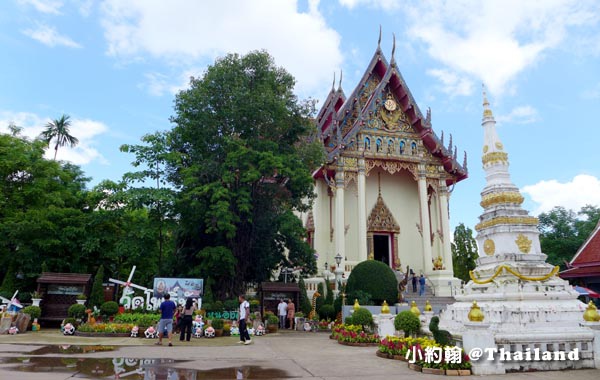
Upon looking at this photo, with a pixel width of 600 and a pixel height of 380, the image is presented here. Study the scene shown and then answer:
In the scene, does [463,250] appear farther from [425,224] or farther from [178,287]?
[178,287]

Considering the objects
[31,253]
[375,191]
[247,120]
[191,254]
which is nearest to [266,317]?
[191,254]

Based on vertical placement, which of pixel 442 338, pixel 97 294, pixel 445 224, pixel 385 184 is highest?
pixel 385 184

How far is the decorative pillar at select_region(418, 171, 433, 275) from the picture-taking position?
2536cm

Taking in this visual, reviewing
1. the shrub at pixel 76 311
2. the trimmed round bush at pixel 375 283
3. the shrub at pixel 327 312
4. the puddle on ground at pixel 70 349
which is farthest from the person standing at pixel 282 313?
the puddle on ground at pixel 70 349

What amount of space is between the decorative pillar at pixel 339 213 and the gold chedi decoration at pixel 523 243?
12816 millimetres

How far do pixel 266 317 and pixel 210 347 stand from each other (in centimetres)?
593

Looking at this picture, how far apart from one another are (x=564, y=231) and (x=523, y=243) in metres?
26.3

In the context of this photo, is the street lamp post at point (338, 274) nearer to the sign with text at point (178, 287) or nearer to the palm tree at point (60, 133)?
the sign with text at point (178, 287)

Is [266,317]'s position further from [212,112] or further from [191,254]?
[212,112]

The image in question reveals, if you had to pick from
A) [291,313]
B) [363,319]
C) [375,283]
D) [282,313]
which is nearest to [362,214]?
[375,283]

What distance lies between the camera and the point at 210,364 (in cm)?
782

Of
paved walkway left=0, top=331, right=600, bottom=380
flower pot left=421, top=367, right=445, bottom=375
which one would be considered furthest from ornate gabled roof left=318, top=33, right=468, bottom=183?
flower pot left=421, top=367, right=445, bottom=375

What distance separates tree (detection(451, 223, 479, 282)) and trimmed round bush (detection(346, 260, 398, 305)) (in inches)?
566

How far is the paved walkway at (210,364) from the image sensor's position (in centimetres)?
670
